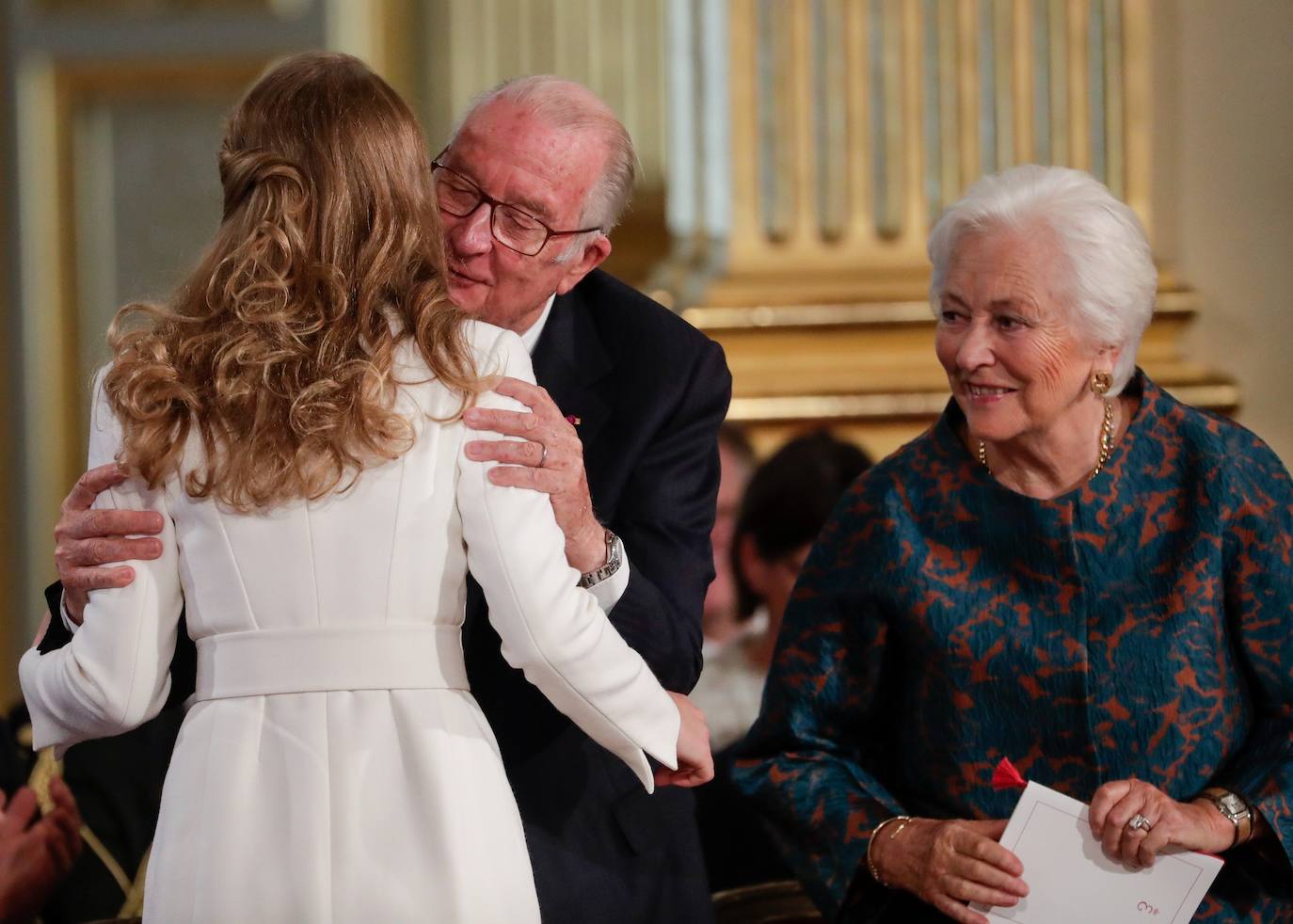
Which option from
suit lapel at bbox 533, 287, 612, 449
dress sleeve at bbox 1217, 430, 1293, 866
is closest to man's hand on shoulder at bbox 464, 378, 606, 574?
suit lapel at bbox 533, 287, 612, 449

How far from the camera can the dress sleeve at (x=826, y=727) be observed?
7.92 feet

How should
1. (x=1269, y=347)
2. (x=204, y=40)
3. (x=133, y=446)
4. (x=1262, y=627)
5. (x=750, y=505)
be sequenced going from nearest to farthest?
(x=133, y=446), (x=1262, y=627), (x=750, y=505), (x=1269, y=347), (x=204, y=40)

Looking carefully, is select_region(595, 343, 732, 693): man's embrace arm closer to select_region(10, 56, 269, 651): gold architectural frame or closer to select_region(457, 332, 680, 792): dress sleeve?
select_region(457, 332, 680, 792): dress sleeve

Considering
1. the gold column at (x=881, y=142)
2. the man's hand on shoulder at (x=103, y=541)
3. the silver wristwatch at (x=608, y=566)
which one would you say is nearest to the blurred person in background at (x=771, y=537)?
the gold column at (x=881, y=142)

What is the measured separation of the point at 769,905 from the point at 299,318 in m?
1.42

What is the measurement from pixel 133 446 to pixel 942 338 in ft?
3.52

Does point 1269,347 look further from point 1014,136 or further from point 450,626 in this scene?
point 450,626

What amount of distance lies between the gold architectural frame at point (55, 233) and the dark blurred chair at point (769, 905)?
217 cm

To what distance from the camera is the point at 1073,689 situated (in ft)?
7.72

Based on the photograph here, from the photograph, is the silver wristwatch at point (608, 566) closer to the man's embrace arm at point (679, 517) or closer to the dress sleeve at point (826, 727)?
→ the man's embrace arm at point (679, 517)

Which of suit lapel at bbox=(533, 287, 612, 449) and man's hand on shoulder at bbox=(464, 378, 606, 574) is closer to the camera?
man's hand on shoulder at bbox=(464, 378, 606, 574)

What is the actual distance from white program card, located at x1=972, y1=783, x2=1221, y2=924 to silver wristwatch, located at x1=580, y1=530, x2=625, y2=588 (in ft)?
1.85

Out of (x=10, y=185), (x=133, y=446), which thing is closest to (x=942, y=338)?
(x=133, y=446)

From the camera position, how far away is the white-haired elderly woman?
233 centimetres
